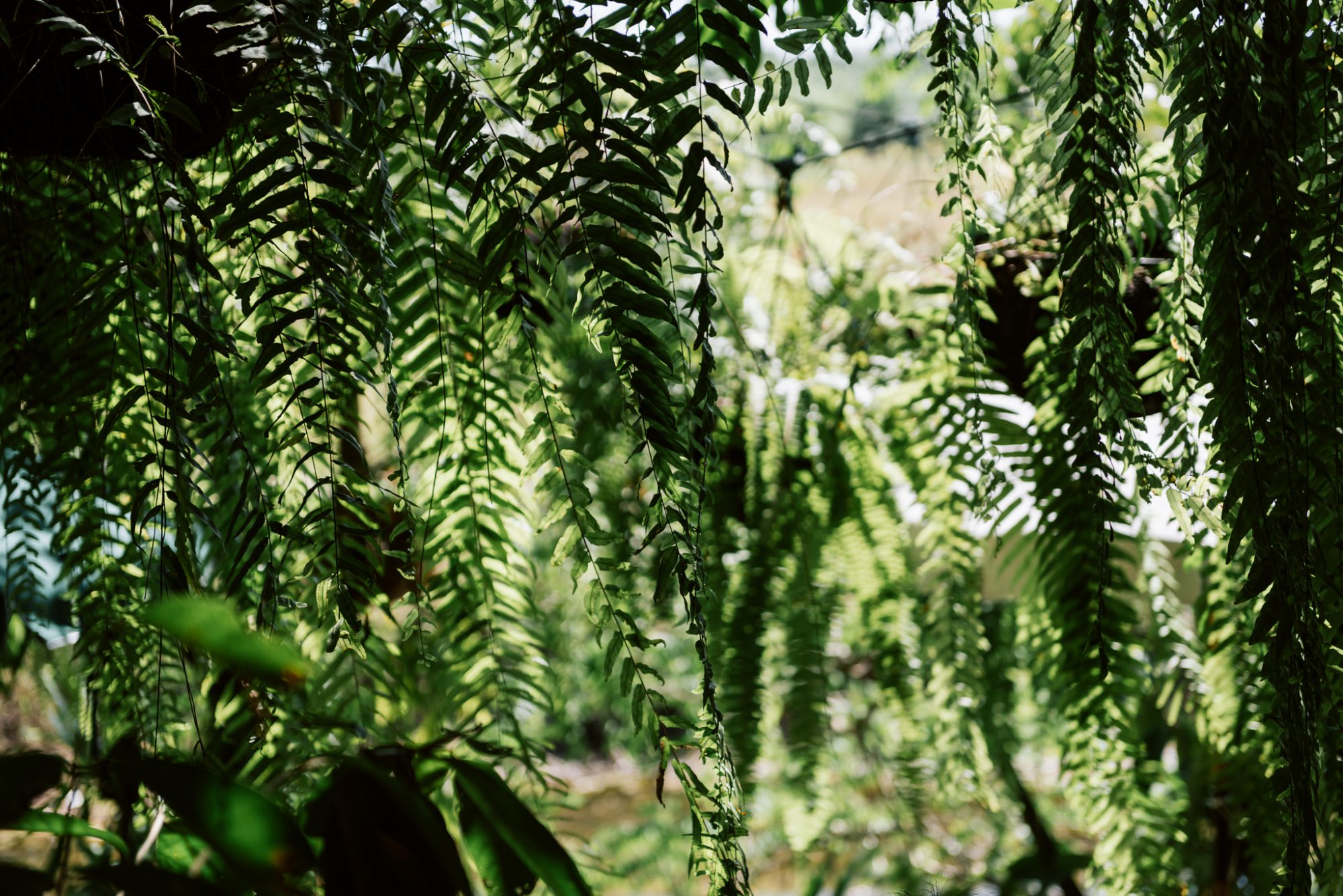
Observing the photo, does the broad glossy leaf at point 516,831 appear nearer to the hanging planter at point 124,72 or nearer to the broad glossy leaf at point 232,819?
the broad glossy leaf at point 232,819

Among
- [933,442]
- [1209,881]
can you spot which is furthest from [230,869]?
[1209,881]

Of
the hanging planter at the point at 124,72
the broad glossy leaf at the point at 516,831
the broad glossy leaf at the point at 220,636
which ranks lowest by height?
the broad glossy leaf at the point at 516,831

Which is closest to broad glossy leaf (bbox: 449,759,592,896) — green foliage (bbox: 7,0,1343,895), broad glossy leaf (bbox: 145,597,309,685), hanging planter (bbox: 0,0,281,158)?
green foliage (bbox: 7,0,1343,895)

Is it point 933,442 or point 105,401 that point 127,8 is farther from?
point 933,442

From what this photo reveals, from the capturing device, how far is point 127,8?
0.64 m

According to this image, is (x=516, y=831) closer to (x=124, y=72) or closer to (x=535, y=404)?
(x=535, y=404)

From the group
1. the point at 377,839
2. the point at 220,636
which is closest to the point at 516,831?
the point at 377,839

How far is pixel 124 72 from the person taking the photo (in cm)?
60

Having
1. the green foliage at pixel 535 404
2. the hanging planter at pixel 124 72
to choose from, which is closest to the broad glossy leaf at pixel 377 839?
the green foliage at pixel 535 404

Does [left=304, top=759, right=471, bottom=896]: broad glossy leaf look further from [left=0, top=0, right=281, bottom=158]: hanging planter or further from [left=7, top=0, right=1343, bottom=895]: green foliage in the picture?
[left=0, top=0, right=281, bottom=158]: hanging planter

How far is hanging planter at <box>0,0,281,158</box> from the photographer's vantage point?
593 mm

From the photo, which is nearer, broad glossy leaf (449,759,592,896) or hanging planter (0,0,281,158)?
broad glossy leaf (449,759,592,896)

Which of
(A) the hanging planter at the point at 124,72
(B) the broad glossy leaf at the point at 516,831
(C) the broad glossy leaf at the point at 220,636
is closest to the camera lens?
(C) the broad glossy leaf at the point at 220,636

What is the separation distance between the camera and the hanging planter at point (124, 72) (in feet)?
1.95
